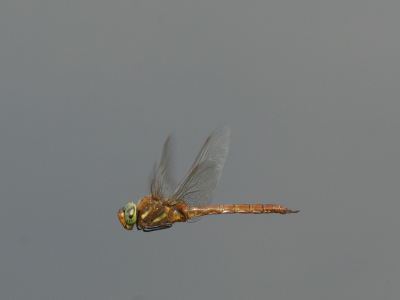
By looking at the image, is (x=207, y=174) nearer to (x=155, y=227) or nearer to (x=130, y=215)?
(x=155, y=227)

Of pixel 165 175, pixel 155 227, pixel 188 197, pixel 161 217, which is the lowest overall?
pixel 155 227

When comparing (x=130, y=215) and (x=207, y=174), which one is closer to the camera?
(x=130, y=215)

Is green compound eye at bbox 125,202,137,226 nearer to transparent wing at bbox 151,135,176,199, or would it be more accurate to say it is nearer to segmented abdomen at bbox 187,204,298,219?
transparent wing at bbox 151,135,176,199

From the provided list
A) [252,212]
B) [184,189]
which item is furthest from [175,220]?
[252,212]

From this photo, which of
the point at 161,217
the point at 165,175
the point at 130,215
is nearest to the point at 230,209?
the point at 161,217

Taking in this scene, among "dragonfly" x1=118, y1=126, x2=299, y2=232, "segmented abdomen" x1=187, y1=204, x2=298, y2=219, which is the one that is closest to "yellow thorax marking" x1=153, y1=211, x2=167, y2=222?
"dragonfly" x1=118, y1=126, x2=299, y2=232

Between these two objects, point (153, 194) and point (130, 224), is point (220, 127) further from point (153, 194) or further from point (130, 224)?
point (130, 224)
